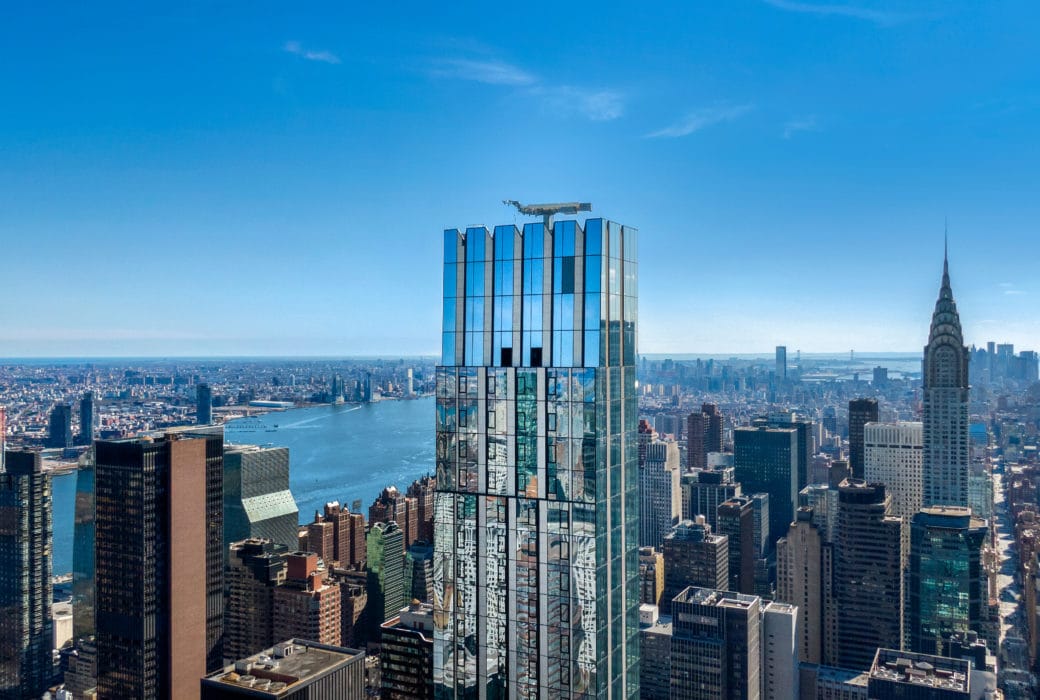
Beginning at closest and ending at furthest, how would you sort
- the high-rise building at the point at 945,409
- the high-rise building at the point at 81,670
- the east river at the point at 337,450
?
the high-rise building at the point at 81,670, the high-rise building at the point at 945,409, the east river at the point at 337,450

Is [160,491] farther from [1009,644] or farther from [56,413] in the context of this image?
[56,413]

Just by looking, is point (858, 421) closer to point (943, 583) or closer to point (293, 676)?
point (943, 583)

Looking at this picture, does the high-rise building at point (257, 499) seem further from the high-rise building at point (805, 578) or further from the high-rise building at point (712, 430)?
the high-rise building at point (712, 430)

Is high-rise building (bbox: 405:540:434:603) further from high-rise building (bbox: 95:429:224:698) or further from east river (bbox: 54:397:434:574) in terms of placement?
east river (bbox: 54:397:434:574)

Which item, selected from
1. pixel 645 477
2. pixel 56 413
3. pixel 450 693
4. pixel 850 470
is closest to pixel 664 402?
pixel 645 477

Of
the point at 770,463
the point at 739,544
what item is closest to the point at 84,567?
the point at 739,544

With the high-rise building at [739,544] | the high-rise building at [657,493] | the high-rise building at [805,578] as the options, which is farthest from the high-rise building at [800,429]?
the high-rise building at [805,578]
